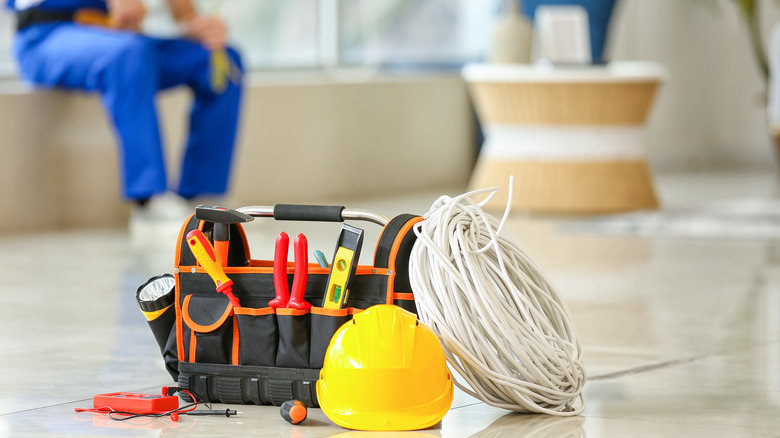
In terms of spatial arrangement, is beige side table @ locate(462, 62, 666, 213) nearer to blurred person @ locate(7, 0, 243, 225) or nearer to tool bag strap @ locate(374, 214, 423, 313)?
blurred person @ locate(7, 0, 243, 225)

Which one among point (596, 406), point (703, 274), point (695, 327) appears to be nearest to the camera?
point (596, 406)

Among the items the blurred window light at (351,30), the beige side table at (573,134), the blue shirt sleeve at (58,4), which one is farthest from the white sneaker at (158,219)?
the blurred window light at (351,30)

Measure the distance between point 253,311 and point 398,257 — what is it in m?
0.19

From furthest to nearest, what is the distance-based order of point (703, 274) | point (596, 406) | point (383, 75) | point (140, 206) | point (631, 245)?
point (383, 75)
point (140, 206)
point (631, 245)
point (703, 274)
point (596, 406)

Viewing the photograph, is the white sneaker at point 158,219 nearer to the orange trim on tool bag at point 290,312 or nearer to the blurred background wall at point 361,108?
the blurred background wall at point 361,108

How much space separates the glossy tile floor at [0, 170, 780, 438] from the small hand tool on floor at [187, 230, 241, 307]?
0.15m

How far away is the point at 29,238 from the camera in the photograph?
3770 mm

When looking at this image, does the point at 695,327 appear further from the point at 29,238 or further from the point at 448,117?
the point at 448,117

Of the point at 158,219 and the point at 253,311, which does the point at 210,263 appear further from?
the point at 158,219

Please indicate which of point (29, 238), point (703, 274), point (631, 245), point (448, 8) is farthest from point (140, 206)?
point (448, 8)

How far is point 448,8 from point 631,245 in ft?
10.8

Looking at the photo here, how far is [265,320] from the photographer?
5.07 feet

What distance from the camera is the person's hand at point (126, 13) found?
12.8 feet

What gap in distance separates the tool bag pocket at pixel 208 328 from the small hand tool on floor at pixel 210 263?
16 mm
